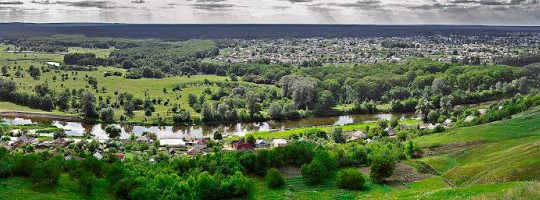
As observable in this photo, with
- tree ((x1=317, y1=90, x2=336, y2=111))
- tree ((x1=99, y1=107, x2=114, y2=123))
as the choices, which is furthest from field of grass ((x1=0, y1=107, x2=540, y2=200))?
tree ((x1=99, y1=107, x2=114, y2=123))

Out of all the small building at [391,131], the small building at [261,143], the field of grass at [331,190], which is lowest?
the small building at [261,143]

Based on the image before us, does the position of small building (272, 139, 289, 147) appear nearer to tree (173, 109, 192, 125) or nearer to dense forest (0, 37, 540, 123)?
dense forest (0, 37, 540, 123)

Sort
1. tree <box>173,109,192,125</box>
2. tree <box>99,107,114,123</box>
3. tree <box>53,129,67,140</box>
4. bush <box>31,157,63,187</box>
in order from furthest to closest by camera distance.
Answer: tree <box>99,107,114,123</box>, tree <box>173,109,192,125</box>, tree <box>53,129,67,140</box>, bush <box>31,157,63,187</box>

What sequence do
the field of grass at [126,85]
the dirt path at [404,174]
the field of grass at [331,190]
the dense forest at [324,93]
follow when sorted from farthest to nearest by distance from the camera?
the field of grass at [126,85] < the dense forest at [324,93] < the dirt path at [404,174] < the field of grass at [331,190]

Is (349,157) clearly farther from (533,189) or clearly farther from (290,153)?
(533,189)

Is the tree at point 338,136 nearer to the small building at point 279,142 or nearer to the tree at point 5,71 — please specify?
the small building at point 279,142

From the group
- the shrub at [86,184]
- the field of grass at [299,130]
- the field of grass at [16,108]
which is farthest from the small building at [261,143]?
the field of grass at [16,108]
